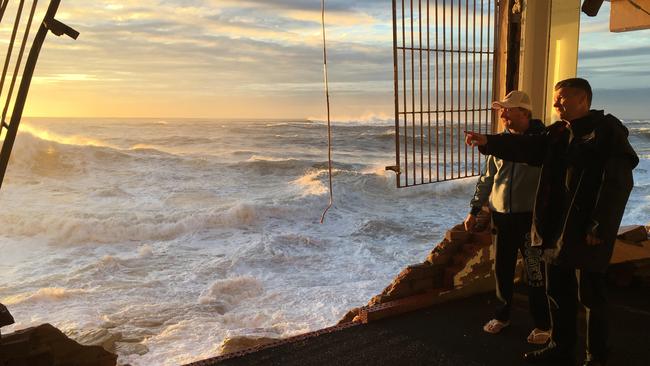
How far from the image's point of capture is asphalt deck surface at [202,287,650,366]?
3.14m

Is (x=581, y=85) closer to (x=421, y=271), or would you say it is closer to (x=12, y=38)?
(x=421, y=271)

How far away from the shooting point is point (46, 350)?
2662 mm

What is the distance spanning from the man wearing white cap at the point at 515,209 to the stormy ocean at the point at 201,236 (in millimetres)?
3772

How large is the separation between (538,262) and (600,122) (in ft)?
3.43

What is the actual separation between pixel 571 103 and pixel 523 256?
1117 millimetres

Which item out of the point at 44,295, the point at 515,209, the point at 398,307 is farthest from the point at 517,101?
the point at 44,295

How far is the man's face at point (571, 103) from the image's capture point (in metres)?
2.51

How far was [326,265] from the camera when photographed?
10.9m

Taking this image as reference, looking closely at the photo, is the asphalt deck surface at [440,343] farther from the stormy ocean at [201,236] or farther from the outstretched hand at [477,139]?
the stormy ocean at [201,236]

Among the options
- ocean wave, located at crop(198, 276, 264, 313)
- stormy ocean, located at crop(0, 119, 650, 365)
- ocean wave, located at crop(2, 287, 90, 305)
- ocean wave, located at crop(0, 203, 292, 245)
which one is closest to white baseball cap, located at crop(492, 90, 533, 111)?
stormy ocean, located at crop(0, 119, 650, 365)

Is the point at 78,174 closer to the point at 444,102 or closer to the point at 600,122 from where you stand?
the point at 444,102

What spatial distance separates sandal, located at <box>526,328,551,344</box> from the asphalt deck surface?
4 cm

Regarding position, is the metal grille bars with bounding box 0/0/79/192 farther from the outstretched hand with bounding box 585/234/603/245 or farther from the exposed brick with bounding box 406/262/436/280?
the exposed brick with bounding box 406/262/436/280

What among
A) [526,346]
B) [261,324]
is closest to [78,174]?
[261,324]
